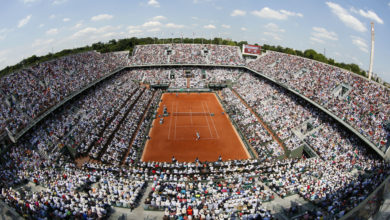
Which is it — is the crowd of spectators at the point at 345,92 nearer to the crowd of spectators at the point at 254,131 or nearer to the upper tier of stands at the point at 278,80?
the upper tier of stands at the point at 278,80

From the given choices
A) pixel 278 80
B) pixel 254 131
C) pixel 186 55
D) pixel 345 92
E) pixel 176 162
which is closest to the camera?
pixel 176 162

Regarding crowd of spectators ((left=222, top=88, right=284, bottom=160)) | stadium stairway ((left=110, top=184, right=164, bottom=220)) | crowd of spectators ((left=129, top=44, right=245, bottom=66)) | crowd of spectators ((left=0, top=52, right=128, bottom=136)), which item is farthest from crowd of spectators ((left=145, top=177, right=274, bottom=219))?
crowd of spectators ((left=129, top=44, right=245, bottom=66))

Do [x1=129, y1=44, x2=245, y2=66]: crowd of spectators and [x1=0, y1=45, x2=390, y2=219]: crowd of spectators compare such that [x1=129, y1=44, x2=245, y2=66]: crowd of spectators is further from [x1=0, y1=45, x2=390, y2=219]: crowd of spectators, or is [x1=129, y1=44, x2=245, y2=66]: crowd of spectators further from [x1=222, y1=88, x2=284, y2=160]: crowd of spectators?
[x1=222, y1=88, x2=284, y2=160]: crowd of spectators

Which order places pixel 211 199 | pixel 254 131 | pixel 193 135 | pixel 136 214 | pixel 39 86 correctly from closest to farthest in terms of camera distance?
pixel 136 214 → pixel 211 199 → pixel 254 131 → pixel 39 86 → pixel 193 135

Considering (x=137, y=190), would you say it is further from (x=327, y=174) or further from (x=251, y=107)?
(x=251, y=107)

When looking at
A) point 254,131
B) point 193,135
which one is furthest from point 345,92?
point 193,135

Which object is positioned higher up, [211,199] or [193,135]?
[193,135]

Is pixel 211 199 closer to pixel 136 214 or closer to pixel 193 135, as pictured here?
pixel 136 214

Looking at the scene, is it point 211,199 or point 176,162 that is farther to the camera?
point 176,162
